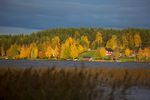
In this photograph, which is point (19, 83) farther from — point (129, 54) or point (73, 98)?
point (129, 54)

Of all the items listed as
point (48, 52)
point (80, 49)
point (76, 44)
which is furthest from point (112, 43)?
point (48, 52)

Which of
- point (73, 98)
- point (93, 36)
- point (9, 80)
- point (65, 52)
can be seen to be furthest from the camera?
point (93, 36)

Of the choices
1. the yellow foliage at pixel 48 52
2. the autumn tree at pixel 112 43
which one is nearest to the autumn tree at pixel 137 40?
the autumn tree at pixel 112 43

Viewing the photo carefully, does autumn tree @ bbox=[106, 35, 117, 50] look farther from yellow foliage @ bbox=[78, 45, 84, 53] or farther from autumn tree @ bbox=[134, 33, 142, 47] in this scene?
yellow foliage @ bbox=[78, 45, 84, 53]

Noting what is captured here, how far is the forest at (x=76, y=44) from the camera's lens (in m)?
124

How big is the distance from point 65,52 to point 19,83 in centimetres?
11090

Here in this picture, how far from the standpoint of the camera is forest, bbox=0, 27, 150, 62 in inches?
4882

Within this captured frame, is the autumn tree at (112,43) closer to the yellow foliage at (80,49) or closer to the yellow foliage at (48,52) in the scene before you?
the yellow foliage at (80,49)

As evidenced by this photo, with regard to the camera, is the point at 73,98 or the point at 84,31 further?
the point at 84,31

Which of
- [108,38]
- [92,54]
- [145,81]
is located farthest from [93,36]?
[145,81]

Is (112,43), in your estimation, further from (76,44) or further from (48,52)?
(48,52)

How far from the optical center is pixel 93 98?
351 inches

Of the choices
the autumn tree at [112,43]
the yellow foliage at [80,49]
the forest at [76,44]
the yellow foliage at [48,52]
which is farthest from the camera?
the autumn tree at [112,43]

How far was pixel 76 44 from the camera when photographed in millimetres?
147875
